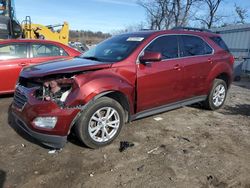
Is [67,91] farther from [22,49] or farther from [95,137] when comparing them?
[22,49]

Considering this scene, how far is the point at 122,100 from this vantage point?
14.7 feet

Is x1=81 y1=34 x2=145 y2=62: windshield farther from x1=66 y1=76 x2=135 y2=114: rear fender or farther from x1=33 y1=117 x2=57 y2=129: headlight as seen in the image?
x1=33 y1=117 x2=57 y2=129: headlight

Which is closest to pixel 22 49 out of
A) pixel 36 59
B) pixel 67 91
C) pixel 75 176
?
pixel 36 59

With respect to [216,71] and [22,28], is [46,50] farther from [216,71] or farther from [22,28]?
[22,28]

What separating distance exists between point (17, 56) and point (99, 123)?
12.4ft

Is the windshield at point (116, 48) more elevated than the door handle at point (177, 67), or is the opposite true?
the windshield at point (116, 48)

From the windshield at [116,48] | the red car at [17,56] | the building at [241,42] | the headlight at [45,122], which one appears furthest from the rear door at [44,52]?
the building at [241,42]

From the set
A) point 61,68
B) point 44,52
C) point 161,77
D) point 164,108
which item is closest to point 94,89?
point 61,68

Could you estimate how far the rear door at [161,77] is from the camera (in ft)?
15.4

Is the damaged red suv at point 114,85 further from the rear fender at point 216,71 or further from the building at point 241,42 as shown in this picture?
the building at point 241,42

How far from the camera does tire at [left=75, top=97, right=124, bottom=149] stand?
3.95 m

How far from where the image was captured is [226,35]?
1705cm

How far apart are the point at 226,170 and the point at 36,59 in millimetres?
5329

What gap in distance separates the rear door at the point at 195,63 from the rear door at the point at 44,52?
3581 mm
